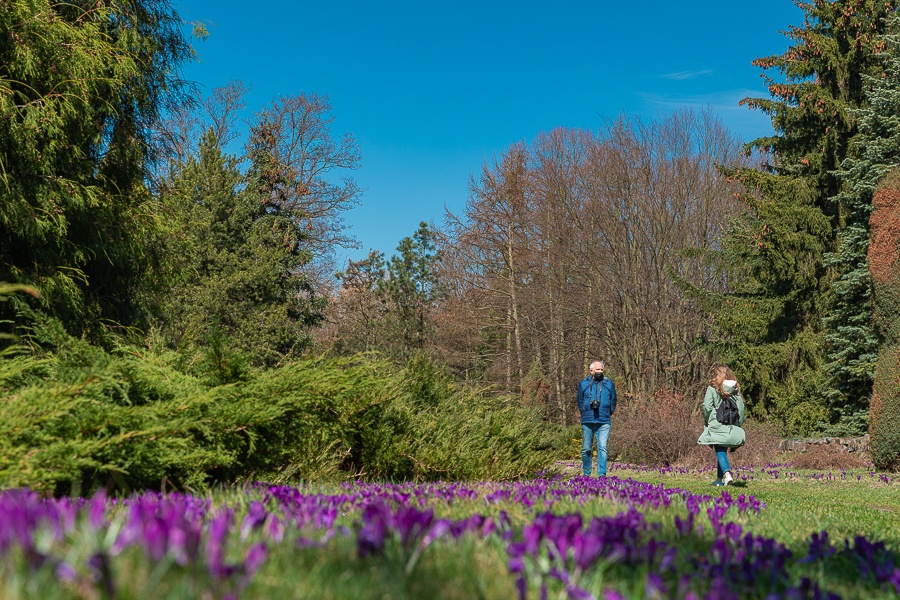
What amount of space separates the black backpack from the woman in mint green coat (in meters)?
0.04

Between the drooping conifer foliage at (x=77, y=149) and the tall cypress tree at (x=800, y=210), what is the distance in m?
18.8

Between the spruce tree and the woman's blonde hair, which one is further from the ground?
the spruce tree

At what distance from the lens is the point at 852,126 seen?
2217 centimetres

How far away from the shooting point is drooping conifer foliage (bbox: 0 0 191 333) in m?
9.03

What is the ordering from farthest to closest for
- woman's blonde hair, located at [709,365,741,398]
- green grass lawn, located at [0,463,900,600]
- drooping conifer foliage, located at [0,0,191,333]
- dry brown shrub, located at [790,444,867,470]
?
dry brown shrub, located at [790,444,867,470] → woman's blonde hair, located at [709,365,741,398] → drooping conifer foliage, located at [0,0,191,333] → green grass lawn, located at [0,463,900,600]

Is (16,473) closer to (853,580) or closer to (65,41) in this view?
(853,580)

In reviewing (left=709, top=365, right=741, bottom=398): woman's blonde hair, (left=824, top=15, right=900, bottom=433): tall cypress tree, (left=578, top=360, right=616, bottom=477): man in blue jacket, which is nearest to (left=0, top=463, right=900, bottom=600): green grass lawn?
(left=709, top=365, right=741, bottom=398): woman's blonde hair

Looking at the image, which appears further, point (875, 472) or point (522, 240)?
point (522, 240)

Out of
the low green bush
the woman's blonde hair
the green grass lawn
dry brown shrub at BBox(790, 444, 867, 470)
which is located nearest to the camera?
the green grass lawn

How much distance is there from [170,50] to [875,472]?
53.7 feet

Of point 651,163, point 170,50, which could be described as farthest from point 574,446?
point 170,50

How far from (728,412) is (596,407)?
7.04 ft

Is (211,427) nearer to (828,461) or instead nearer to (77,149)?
(77,149)

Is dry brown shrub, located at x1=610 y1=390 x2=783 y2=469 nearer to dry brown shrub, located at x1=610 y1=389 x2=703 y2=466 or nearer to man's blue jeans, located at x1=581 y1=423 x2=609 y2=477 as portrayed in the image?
dry brown shrub, located at x1=610 y1=389 x2=703 y2=466
